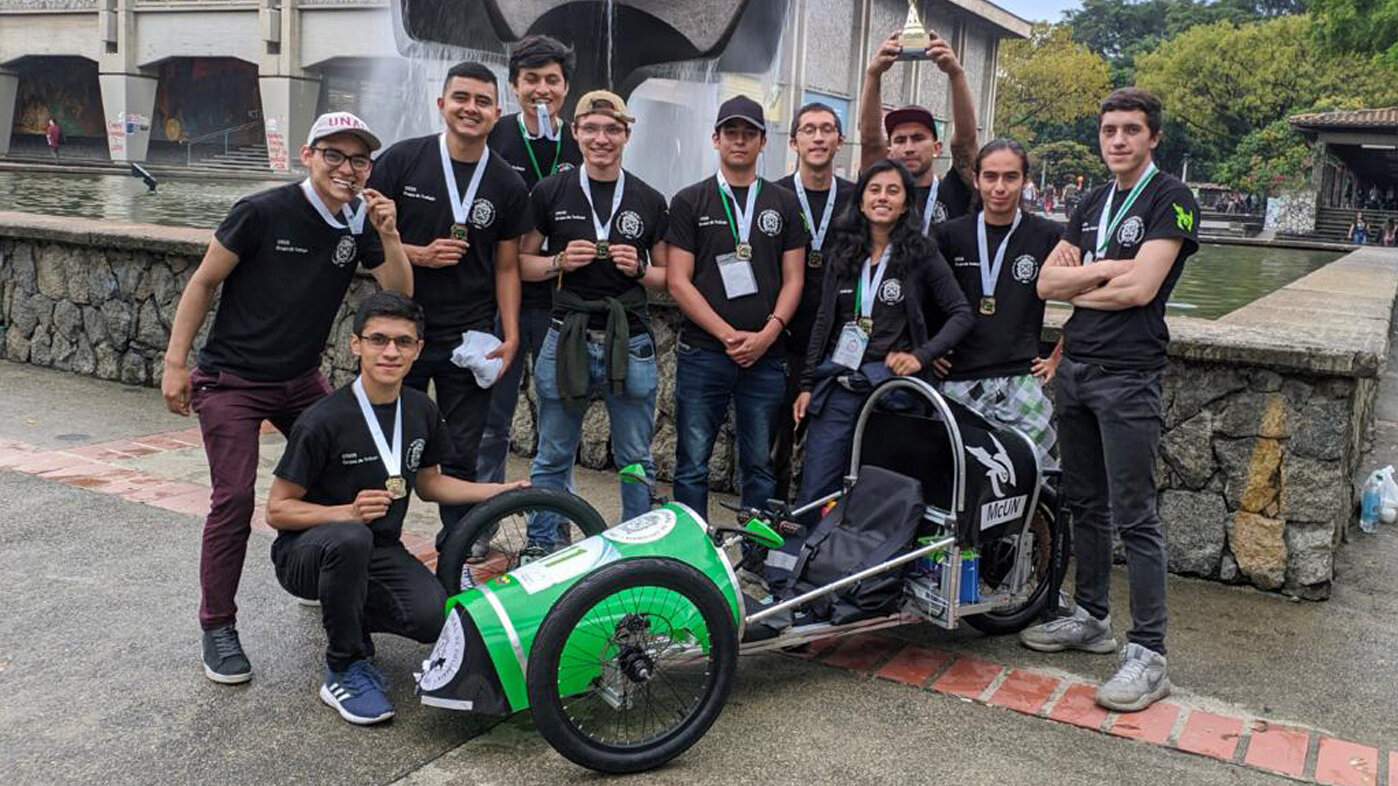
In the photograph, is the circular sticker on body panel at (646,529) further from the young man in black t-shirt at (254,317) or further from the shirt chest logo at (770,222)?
the shirt chest logo at (770,222)

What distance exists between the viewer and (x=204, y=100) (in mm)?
46500

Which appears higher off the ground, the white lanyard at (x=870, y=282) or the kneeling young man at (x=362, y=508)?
the white lanyard at (x=870, y=282)

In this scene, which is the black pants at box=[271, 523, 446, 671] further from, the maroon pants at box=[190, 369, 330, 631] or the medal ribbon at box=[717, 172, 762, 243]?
the medal ribbon at box=[717, 172, 762, 243]

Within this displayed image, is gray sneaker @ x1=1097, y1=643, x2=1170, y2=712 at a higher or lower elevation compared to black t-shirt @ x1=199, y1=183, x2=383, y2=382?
lower

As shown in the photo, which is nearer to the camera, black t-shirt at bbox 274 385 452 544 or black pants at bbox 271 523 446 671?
black pants at bbox 271 523 446 671

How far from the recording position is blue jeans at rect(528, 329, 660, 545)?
471cm

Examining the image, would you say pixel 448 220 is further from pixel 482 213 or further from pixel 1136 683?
pixel 1136 683

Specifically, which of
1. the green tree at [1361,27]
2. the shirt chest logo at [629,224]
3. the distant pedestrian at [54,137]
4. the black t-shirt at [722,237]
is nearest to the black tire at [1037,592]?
the black t-shirt at [722,237]

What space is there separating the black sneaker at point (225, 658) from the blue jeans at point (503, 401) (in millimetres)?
1219

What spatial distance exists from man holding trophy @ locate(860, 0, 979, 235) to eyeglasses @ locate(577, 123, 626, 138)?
1.03 m

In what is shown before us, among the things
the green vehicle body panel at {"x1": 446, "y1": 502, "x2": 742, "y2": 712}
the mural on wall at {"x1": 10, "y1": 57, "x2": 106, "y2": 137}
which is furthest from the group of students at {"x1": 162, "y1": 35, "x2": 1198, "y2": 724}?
the mural on wall at {"x1": 10, "y1": 57, "x2": 106, "y2": 137}

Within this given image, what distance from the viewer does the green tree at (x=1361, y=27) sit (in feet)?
80.7

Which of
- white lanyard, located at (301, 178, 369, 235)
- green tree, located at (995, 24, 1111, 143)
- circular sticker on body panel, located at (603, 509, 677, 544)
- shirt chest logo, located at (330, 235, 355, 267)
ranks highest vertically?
green tree, located at (995, 24, 1111, 143)

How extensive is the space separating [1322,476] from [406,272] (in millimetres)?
3864
